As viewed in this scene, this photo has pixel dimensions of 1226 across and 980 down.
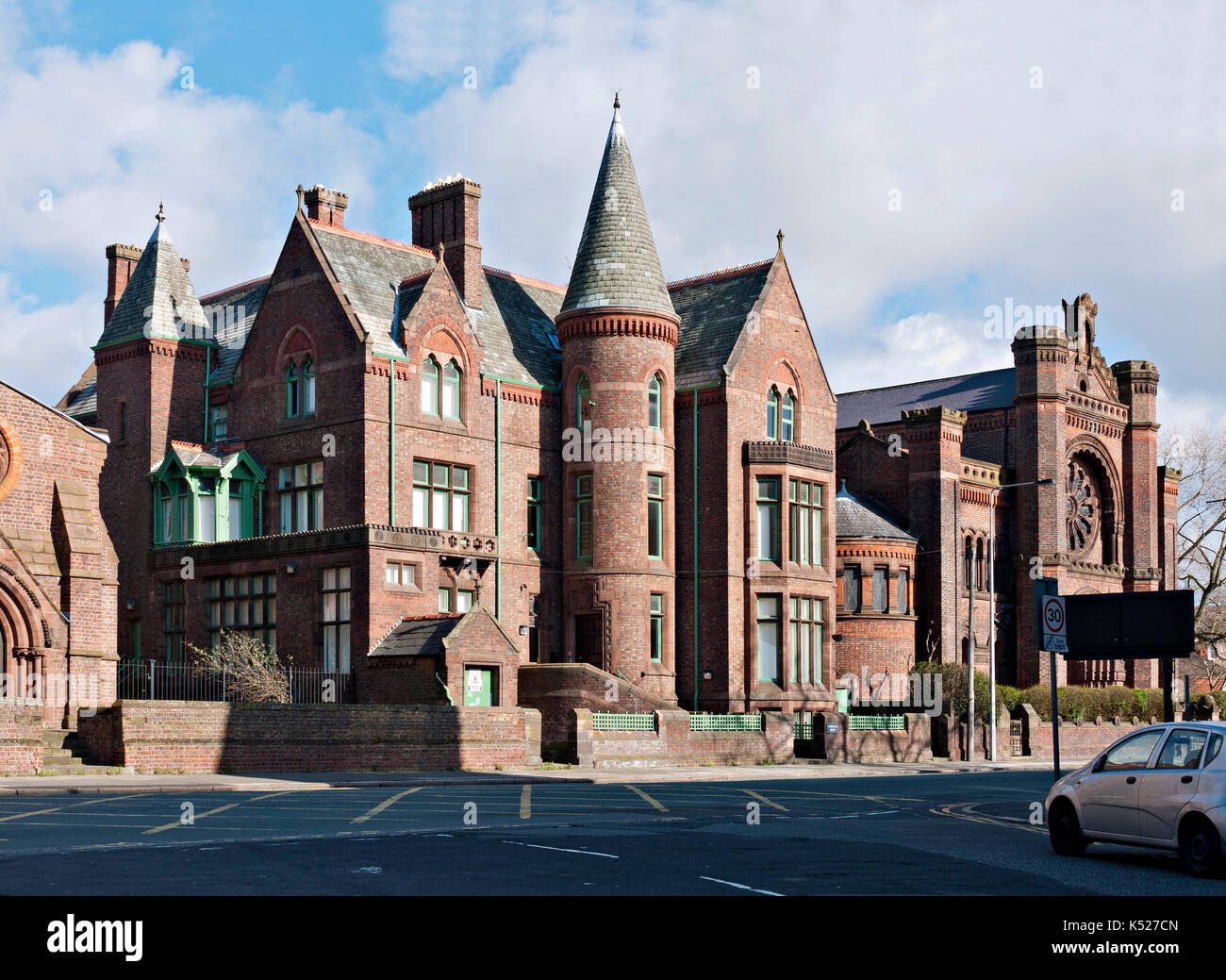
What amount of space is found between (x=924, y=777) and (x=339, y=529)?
15473 mm

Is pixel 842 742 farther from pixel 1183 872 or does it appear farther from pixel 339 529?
pixel 1183 872

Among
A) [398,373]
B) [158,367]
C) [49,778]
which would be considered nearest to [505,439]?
[398,373]

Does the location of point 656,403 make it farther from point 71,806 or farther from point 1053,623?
point 71,806

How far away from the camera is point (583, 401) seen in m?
43.3

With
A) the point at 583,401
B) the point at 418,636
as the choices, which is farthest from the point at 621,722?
the point at 583,401

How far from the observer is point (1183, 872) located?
1350 centimetres

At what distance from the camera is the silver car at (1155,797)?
13.1 m

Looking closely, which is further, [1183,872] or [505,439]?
[505,439]

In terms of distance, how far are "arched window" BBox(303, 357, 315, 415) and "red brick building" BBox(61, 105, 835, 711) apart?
0.05 metres

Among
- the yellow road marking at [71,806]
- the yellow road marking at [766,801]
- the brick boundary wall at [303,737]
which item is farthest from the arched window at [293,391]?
the yellow road marking at [766,801]

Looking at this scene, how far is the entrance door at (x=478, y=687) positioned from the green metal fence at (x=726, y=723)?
18.8 feet

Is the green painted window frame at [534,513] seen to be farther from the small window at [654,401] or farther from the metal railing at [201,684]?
the metal railing at [201,684]

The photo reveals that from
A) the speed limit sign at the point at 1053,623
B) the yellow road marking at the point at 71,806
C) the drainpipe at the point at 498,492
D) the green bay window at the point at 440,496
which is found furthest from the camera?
the drainpipe at the point at 498,492
